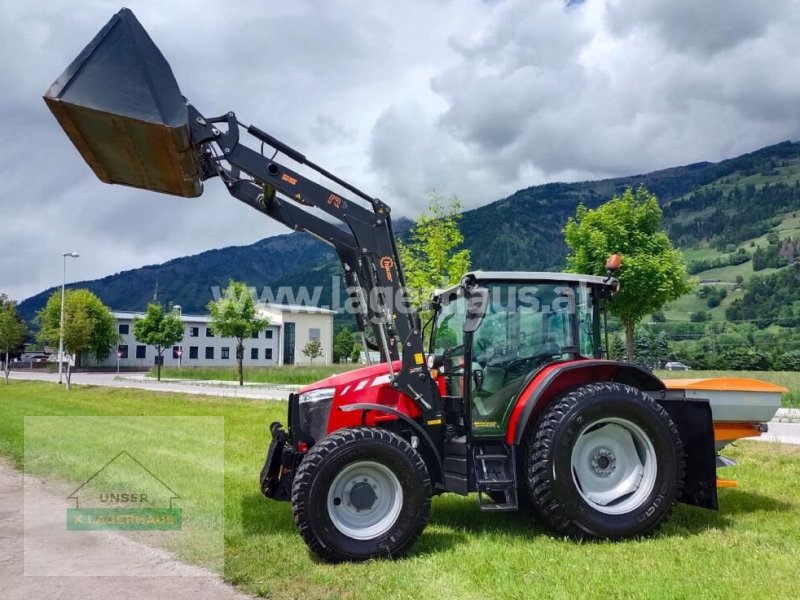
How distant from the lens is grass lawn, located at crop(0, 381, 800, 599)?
471 centimetres

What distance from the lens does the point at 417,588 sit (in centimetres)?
477

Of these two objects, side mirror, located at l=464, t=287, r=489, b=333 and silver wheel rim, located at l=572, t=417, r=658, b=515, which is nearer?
side mirror, located at l=464, t=287, r=489, b=333

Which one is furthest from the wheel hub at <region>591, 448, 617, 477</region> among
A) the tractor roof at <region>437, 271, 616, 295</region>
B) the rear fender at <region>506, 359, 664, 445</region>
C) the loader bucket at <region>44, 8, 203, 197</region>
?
the loader bucket at <region>44, 8, 203, 197</region>

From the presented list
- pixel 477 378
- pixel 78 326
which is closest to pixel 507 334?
pixel 477 378

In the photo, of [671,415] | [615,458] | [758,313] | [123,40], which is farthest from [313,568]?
[758,313]

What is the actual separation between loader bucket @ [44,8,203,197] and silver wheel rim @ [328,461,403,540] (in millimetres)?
3010

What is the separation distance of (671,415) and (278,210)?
421cm

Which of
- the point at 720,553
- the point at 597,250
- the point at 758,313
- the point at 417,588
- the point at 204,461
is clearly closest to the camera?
the point at 417,588

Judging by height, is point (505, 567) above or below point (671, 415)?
below

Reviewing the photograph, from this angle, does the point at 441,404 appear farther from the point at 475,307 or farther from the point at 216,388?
the point at 216,388

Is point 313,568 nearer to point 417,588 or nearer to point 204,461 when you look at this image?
point 417,588

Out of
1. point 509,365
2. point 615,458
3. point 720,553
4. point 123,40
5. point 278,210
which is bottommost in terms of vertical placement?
point 720,553

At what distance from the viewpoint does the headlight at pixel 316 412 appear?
6184mm

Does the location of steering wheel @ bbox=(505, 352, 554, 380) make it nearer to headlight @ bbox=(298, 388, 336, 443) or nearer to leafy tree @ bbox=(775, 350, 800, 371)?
headlight @ bbox=(298, 388, 336, 443)
